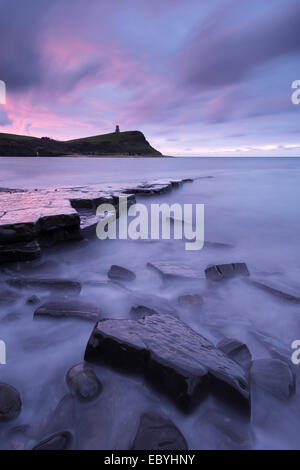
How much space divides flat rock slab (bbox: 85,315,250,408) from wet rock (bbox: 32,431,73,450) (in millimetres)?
366

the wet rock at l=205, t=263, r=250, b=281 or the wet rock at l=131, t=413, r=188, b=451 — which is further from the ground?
the wet rock at l=205, t=263, r=250, b=281

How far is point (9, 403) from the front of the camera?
3.73ft

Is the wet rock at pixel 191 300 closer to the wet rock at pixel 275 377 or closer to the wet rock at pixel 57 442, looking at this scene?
the wet rock at pixel 275 377

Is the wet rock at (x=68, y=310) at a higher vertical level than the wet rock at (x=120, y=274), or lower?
lower

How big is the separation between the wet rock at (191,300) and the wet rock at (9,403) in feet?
4.47

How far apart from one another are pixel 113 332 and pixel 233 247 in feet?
9.25

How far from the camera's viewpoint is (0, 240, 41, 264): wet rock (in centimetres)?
263

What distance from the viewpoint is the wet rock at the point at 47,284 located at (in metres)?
2.25

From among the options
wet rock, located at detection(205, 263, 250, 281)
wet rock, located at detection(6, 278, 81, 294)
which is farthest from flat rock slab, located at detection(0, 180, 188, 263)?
wet rock, located at detection(205, 263, 250, 281)

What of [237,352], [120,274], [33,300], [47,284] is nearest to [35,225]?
[47,284]

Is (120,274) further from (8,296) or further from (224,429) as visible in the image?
(224,429)

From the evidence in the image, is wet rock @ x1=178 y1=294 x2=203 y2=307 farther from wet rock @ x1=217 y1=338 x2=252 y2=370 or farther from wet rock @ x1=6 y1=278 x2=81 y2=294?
wet rock @ x1=6 y1=278 x2=81 y2=294

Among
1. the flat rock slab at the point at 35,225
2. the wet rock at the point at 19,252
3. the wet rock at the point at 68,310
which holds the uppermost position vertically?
the flat rock slab at the point at 35,225
